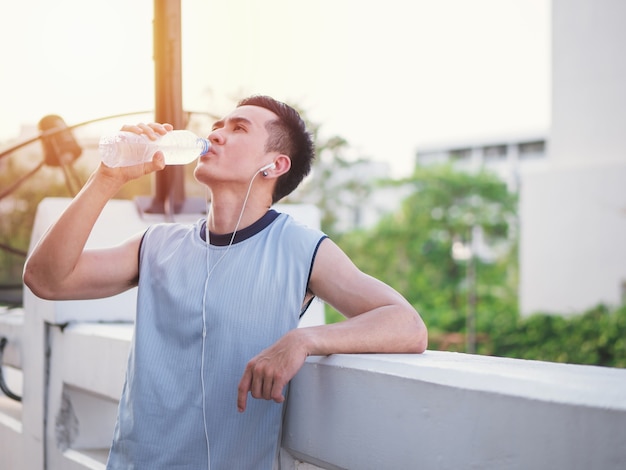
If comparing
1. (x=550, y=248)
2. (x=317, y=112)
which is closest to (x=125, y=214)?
(x=317, y=112)

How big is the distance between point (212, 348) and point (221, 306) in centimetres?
9

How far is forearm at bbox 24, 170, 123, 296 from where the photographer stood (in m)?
1.67

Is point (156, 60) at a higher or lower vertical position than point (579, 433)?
higher

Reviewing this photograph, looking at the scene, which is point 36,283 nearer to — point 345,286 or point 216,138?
point 216,138

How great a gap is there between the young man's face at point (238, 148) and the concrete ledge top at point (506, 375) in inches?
19.7

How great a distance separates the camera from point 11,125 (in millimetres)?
5105

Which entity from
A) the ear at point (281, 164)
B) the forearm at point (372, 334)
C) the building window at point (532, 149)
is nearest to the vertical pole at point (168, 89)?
the ear at point (281, 164)

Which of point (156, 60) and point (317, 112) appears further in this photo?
point (317, 112)

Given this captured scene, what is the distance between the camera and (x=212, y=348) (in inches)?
62.6

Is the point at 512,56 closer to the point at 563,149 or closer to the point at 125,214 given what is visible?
the point at 563,149

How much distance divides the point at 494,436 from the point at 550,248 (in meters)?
11.8

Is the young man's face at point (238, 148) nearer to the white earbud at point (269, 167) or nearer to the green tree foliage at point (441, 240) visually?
the white earbud at point (269, 167)

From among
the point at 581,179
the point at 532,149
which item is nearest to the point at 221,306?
the point at 581,179

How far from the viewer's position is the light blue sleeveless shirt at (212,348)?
1.57 m
